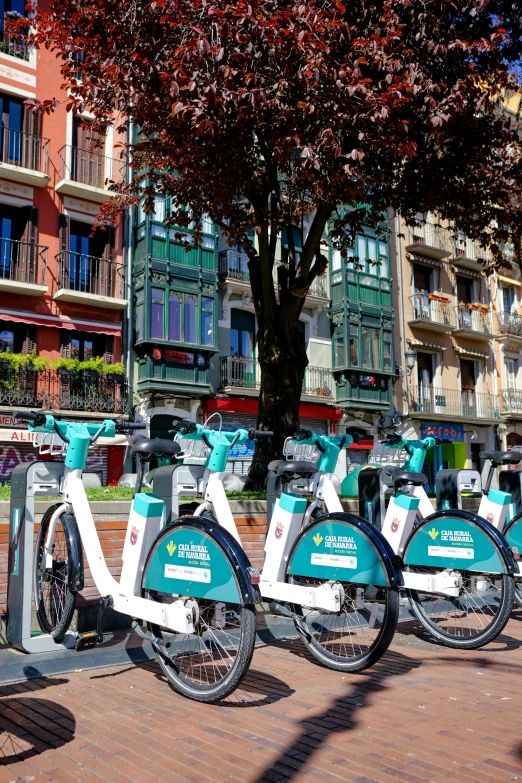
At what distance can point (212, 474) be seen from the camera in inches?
203

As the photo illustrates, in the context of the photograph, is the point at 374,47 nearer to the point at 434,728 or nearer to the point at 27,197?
the point at 434,728

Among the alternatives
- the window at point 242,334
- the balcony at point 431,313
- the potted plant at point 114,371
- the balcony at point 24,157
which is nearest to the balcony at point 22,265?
the balcony at point 24,157

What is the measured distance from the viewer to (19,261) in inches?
869

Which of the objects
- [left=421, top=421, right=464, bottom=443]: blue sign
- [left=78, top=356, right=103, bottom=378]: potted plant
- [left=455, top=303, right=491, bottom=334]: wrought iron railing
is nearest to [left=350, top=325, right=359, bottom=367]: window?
[left=421, top=421, right=464, bottom=443]: blue sign

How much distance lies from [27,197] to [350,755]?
2194 centimetres

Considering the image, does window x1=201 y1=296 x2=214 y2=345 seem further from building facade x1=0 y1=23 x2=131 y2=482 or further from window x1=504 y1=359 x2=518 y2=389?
window x1=504 y1=359 x2=518 y2=389

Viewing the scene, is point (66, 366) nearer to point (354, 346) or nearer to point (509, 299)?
point (354, 346)

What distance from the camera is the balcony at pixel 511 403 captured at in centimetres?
3428

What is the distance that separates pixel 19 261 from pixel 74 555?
19045 millimetres

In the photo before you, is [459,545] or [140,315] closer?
[459,545]

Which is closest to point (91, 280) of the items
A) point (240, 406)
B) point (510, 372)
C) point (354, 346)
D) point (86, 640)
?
point (240, 406)

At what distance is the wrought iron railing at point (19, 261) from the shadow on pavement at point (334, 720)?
19323 millimetres

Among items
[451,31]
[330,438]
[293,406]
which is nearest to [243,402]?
[293,406]

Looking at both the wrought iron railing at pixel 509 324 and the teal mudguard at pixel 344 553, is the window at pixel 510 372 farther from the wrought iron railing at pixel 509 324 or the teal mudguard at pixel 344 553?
the teal mudguard at pixel 344 553
